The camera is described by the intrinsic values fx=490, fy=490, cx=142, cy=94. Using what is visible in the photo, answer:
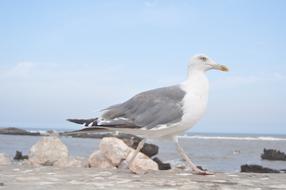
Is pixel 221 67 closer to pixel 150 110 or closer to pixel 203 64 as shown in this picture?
pixel 203 64

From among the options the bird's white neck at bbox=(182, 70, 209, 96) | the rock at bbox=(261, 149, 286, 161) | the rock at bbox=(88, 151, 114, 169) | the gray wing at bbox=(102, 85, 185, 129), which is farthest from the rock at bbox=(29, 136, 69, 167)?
the rock at bbox=(261, 149, 286, 161)

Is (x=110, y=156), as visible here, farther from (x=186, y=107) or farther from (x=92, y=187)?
(x=92, y=187)

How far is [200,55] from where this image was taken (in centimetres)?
702

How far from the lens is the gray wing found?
20.9 ft

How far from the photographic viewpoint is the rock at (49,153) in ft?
37.4

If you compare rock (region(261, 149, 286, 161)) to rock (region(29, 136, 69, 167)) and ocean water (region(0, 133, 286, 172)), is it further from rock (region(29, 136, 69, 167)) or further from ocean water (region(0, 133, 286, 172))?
rock (region(29, 136, 69, 167))

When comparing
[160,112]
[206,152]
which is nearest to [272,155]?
[206,152]

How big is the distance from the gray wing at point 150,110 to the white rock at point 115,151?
179 inches

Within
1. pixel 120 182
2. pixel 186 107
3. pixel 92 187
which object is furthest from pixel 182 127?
pixel 92 187

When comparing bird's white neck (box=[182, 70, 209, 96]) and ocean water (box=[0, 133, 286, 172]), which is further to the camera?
ocean water (box=[0, 133, 286, 172])

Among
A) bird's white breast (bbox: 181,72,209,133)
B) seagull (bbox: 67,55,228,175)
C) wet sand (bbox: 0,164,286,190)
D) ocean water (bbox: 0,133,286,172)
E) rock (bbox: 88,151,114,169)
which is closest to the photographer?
wet sand (bbox: 0,164,286,190)

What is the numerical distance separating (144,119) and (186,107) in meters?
0.58

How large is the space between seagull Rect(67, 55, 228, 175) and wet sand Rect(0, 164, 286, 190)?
575 mm

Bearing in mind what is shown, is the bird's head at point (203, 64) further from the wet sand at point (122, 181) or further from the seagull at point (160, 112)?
the wet sand at point (122, 181)
